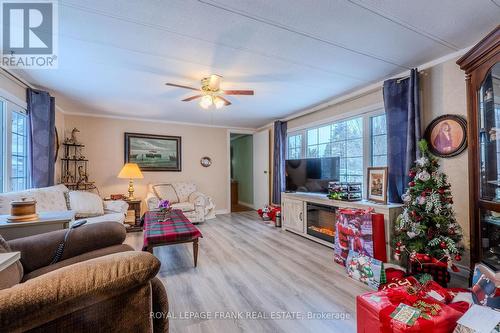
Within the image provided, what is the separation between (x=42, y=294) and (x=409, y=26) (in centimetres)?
276

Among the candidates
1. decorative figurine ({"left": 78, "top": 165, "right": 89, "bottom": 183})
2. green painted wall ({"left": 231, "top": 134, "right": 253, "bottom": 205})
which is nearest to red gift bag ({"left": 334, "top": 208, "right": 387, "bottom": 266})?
green painted wall ({"left": 231, "top": 134, "right": 253, "bottom": 205})

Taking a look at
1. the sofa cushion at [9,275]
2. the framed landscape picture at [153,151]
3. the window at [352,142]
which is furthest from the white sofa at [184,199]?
the sofa cushion at [9,275]

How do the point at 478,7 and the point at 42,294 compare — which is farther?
the point at 478,7

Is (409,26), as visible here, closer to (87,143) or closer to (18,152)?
(18,152)

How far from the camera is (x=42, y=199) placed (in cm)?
252

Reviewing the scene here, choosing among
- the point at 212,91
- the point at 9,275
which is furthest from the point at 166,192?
the point at 9,275

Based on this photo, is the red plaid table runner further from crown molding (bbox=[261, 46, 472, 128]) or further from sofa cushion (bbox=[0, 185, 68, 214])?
crown molding (bbox=[261, 46, 472, 128])

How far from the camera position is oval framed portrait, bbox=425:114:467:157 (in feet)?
7.25

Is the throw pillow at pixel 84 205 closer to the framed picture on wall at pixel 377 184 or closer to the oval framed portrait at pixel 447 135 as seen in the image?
the framed picture on wall at pixel 377 184

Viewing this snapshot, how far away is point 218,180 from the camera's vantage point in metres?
5.68

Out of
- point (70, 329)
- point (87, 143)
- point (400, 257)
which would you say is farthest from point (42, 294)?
point (87, 143)

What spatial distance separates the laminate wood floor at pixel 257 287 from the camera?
1635 mm

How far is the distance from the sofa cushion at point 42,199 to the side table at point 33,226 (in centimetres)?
55

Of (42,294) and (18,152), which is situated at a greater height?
(18,152)
